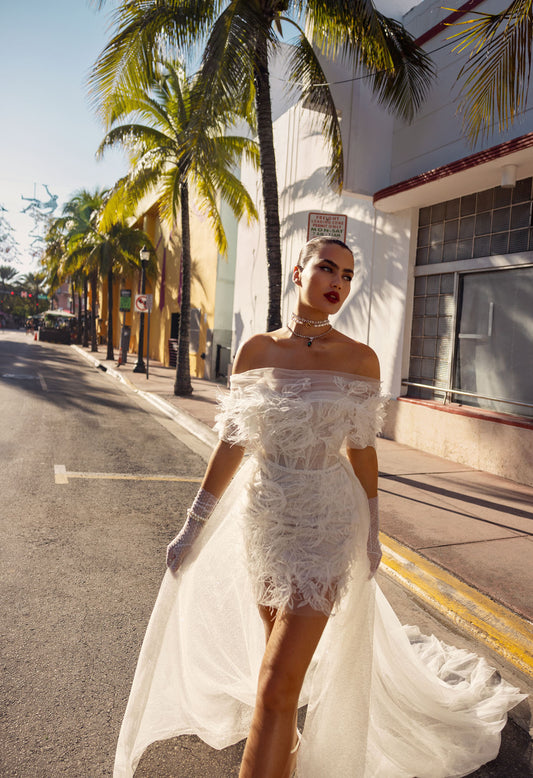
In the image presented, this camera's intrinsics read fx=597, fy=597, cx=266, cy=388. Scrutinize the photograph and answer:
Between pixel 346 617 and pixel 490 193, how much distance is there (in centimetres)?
761

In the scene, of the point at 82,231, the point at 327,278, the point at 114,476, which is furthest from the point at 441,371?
the point at 82,231

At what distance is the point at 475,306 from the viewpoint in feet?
28.3

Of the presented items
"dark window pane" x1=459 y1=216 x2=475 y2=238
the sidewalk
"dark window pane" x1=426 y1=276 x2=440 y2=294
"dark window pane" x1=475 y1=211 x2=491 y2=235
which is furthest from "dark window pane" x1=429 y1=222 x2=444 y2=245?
the sidewalk

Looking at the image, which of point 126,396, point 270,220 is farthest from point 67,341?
point 270,220

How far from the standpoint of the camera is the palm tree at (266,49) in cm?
761

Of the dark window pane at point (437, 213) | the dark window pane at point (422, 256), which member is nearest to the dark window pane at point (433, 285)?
the dark window pane at point (422, 256)

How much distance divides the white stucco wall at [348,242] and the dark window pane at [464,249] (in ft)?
3.38

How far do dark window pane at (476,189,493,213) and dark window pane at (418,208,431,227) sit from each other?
111 cm

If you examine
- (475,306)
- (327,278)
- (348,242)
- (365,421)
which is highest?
(348,242)

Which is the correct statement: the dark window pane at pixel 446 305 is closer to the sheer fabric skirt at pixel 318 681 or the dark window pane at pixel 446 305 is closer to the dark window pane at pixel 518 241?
the dark window pane at pixel 518 241

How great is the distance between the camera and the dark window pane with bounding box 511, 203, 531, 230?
7664mm

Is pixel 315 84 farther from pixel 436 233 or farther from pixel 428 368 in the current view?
pixel 428 368

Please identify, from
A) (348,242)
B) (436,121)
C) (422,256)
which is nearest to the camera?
(436,121)

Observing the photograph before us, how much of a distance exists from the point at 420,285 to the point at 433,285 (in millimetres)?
328
